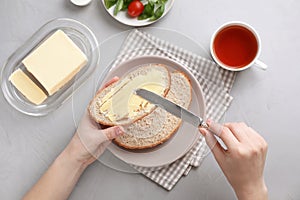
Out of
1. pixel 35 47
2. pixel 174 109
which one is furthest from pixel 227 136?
pixel 35 47

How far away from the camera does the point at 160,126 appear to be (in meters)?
1.44

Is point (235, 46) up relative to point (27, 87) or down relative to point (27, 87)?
down

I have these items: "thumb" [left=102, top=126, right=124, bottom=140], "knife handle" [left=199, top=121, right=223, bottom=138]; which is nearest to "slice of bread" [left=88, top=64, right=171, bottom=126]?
"thumb" [left=102, top=126, right=124, bottom=140]

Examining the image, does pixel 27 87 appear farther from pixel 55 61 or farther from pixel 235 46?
pixel 235 46

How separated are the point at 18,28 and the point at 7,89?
23cm

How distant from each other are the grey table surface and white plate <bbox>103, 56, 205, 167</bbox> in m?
0.12

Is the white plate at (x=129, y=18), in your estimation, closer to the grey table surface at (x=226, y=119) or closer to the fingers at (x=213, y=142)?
the grey table surface at (x=226, y=119)

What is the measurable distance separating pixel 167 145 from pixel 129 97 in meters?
0.21

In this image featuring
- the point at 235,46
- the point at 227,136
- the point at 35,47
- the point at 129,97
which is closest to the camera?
the point at 227,136

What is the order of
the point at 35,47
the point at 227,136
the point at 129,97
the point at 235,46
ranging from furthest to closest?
the point at 35,47 → the point at 235,46 → the point at 129,97 → the point at 227,136

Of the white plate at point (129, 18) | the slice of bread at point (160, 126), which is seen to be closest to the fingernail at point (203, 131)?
the slice of bread at point (160, 126)

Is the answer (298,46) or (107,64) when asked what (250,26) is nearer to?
(298,46)

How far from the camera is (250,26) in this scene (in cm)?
149

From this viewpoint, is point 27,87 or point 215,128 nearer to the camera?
point 215,128
